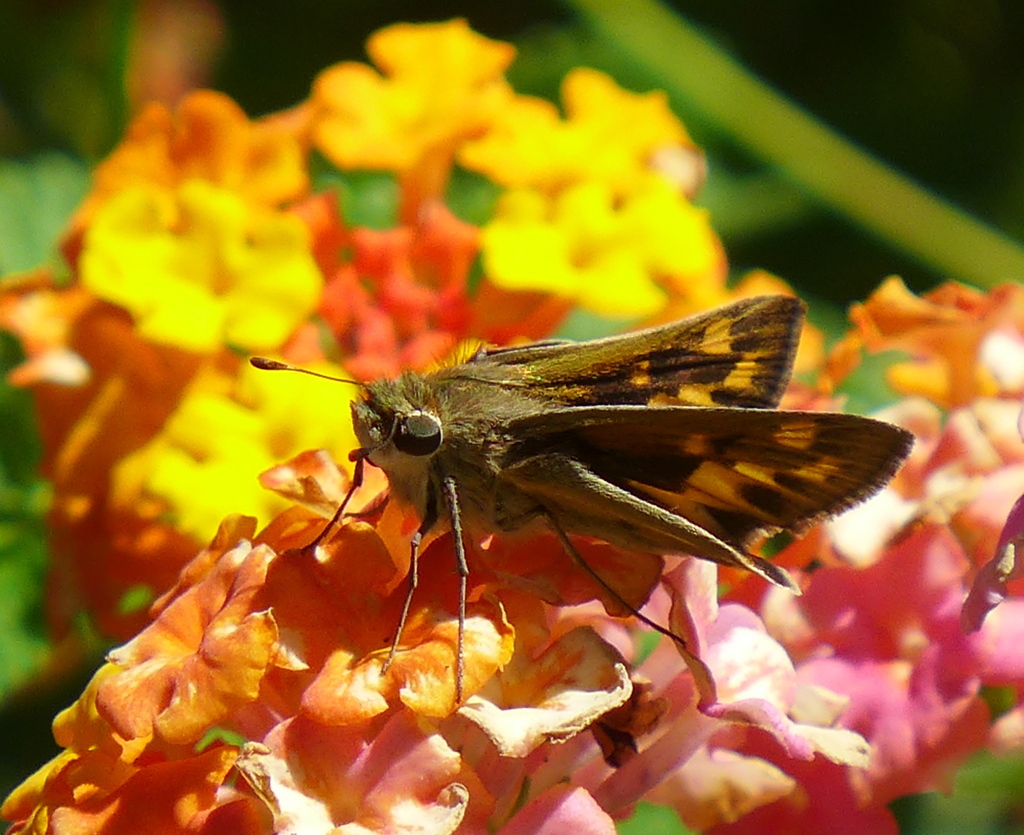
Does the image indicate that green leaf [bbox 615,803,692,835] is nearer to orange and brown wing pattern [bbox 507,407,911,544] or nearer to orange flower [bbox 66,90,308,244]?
orange and brown wing pattern [bbox 507,407,911,544]

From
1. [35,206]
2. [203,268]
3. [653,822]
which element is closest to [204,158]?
[203,268]

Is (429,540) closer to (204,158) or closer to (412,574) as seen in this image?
(412,574)

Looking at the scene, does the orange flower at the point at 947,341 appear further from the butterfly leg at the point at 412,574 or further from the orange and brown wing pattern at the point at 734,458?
the butterfly leg at the point at 412,574

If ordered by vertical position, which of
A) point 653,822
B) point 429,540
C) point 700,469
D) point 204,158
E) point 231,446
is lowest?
point 653,822

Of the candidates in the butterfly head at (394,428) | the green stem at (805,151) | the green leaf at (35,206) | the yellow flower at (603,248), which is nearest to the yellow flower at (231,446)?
the yellow flower at (603,248)

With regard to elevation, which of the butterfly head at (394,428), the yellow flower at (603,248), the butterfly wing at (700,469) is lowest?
the yellow flower at (603,248)

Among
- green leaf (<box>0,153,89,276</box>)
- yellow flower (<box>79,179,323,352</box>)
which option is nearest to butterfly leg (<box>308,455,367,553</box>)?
yellow flower (<box>79,179,323,352</box>)
